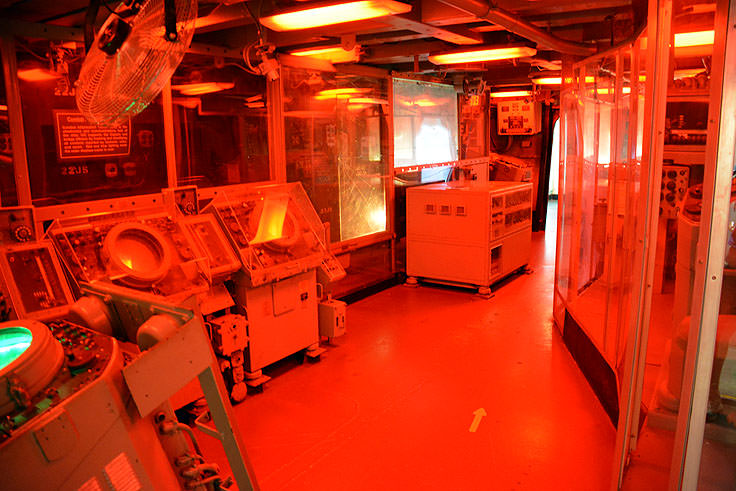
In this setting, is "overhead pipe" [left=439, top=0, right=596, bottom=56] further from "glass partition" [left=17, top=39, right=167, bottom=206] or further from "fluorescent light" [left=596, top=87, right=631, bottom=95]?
"glass partition" [left=17, top=39, right=167, bottom=206]

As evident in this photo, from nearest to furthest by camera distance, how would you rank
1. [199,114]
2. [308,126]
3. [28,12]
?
[28,12] < [199,114] < [308,126]

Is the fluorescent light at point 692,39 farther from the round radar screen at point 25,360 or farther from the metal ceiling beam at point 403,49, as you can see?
the round radar screen at point 25,360

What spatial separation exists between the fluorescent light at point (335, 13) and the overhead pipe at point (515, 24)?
312 millimetres

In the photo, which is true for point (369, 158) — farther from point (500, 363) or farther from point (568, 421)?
point (568, 421)

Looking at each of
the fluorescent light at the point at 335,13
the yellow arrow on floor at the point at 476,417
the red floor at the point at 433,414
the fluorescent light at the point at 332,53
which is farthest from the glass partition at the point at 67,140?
the yellow arrow on floor at the point at 476,417

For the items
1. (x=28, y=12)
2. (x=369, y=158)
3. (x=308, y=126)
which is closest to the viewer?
(x=28, y=12)

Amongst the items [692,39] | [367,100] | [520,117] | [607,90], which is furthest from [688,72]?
[520,117]

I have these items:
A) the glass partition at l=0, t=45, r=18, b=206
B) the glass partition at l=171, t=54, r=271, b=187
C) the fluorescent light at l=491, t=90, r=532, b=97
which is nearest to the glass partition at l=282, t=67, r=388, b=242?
the glass partition at l=171, t=54, r=271, b=187

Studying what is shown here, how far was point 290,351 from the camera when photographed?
4.49 meters

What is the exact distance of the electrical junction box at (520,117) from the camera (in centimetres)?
1038

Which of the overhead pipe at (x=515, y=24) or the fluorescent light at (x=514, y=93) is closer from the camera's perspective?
the overhead pipe at (x=515, y=24)

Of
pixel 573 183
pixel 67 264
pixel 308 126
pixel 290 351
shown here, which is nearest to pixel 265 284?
pixel 290 351

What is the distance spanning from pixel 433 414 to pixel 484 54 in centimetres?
307

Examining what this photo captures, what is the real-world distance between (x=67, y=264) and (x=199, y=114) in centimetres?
165
